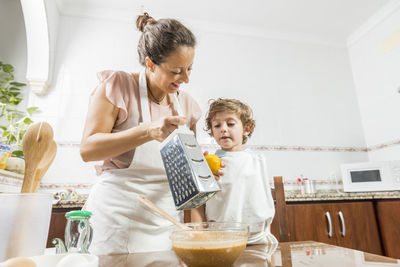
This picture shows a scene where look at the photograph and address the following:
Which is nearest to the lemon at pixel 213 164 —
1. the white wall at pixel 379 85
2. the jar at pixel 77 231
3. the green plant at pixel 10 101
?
the jar at pixel 77 231

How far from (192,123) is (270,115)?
1.64m

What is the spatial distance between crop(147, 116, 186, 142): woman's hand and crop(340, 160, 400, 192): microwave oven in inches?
82.7

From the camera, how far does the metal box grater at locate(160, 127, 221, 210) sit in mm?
563

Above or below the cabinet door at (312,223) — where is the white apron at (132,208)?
above

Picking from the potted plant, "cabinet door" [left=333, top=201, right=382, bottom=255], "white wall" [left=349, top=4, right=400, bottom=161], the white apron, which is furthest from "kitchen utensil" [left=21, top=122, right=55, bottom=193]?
"white wall" [left=349, top=4, right=400, bottom=161]

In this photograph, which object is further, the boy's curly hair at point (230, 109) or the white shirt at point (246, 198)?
the boy's curly hair at point (230, 109)

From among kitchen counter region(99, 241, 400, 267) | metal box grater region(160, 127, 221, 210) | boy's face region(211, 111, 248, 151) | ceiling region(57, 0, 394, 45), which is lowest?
kitchen counter region(99, 241, 400, 267)

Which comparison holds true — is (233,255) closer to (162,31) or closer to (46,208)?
(46,208)

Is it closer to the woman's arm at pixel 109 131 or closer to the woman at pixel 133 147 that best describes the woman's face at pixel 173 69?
the woman at pixel 133 147

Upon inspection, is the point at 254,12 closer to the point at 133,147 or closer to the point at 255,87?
the point at 255,87

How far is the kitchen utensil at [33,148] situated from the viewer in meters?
0.44

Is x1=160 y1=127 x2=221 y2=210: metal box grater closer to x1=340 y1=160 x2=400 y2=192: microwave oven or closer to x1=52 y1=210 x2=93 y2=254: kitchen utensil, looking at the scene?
x1=52 y1=210 x2=93 y2=254: kitchen utensil

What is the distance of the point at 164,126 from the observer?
0.72 meters

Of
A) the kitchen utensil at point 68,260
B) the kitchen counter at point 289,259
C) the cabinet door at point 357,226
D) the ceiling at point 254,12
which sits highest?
the ceiling at point 254,12
